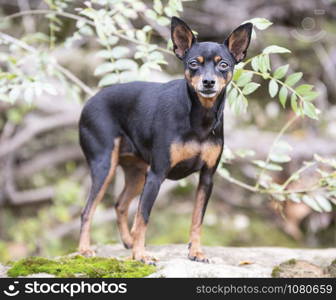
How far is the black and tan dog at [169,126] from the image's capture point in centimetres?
495

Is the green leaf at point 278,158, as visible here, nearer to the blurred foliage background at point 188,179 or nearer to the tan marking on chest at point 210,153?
the tan marking on chest at point 210,153

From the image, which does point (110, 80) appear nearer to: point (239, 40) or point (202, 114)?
point (202, 114)

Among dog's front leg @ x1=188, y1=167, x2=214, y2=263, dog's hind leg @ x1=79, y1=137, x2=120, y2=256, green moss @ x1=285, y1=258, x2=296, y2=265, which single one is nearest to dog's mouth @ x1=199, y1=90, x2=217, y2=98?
dog's front leg @ x1=188, y1=167, x2=214, y2=263

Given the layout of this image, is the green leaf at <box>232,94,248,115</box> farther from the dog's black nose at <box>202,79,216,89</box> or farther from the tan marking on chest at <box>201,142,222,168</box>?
the dog's black nose at <box>202,79,216,89</box>

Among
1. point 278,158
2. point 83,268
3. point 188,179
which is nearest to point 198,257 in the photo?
point 83,268

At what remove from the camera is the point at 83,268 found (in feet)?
15.8

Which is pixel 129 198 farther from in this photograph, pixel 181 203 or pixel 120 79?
pixel 181 203

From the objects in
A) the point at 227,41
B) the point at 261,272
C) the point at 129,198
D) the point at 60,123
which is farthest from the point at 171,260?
the point at 60,123

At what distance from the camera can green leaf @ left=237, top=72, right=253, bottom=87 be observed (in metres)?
5.26

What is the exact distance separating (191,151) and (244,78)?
28.5 inches

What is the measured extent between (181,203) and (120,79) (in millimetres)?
4545

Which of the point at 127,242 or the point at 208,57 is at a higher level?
the point at 208,57

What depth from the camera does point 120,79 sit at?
6.36m

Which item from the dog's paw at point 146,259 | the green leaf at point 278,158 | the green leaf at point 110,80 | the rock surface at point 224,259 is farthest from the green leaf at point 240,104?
the green leaf at point 110,80
